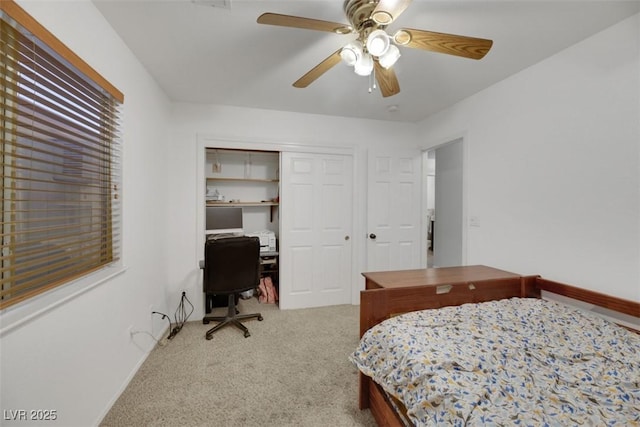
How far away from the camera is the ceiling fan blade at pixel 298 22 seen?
1.13m

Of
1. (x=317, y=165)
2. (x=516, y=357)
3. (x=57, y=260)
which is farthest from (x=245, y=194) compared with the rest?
(x=516, y=357)

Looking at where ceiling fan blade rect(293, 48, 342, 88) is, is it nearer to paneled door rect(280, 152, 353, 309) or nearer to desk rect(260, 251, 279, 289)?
paneled door rect(280, 152, 353, 309)

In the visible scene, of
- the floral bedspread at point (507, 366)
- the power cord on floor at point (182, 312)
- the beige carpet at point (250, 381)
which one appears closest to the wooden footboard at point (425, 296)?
the floral bedspread at point (507, 366)

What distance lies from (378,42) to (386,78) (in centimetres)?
40

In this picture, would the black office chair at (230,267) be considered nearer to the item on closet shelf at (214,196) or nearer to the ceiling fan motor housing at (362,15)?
the item on closet shelf at (214,196)

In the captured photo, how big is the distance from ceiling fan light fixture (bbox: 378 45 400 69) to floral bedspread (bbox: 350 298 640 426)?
1.48m

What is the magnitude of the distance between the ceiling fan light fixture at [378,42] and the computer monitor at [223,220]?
8.38 feet

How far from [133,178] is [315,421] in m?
2.11

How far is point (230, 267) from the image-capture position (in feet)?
7.85

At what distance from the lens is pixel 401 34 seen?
123cm

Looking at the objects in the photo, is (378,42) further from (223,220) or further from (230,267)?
(223,220)

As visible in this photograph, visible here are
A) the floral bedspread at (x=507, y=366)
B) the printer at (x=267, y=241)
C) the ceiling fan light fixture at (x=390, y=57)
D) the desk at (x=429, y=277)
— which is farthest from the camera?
the printer at (x=267, y=241)

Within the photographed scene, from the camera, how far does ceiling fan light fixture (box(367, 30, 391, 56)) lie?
1244 mm

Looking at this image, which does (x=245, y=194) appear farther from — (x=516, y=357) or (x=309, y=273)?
(x=516, y=357)
